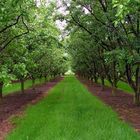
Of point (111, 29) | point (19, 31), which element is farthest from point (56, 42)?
point (111, 29)

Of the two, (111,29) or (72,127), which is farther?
(111,29)

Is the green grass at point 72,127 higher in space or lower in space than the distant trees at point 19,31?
lower

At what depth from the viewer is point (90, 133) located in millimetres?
13664

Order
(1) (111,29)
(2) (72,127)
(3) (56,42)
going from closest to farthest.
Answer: (2) (72,127), (1) (111,29), (3) (56,42)

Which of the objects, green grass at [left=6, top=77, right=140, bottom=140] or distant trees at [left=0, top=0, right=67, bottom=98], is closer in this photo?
green grass at [left=6, top=77, right=140, bottom=140]

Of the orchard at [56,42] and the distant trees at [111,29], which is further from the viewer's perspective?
the distant trees at [111,29]

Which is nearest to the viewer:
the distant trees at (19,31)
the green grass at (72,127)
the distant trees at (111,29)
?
the green grass at (72,127)

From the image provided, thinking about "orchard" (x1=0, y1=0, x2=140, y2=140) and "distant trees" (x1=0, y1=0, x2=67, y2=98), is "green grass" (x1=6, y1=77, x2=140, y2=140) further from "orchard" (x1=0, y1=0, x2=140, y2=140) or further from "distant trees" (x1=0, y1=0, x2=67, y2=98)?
"distant trees" (x1=0, y1=0, x2=67, y2=98)

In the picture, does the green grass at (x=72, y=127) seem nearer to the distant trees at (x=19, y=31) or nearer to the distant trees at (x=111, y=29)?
the distant trees at (x=19, y=31)

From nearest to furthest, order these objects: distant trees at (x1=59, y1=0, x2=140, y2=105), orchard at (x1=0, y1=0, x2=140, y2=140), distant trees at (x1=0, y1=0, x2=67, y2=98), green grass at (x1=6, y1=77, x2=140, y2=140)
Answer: green grass at (x1=6, y1=77, x2=140, y2=140)
orchard at (x1=0, y1=0, x2=140, y2=140)
distant trees at (x1=0, y1=0, x2=67, y2=98)
distant trees at (x1=59, y1=0, x2=140, y2=105)

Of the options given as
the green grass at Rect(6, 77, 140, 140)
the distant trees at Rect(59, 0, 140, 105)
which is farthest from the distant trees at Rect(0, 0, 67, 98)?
the green grass at Rect(6, 77, 140, 140)

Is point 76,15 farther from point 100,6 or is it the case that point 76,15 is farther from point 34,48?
point 34,48

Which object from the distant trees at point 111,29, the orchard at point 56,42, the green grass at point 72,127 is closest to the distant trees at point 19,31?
the orchard at point 56,42

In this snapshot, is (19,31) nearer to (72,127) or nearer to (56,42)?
(56,42)
